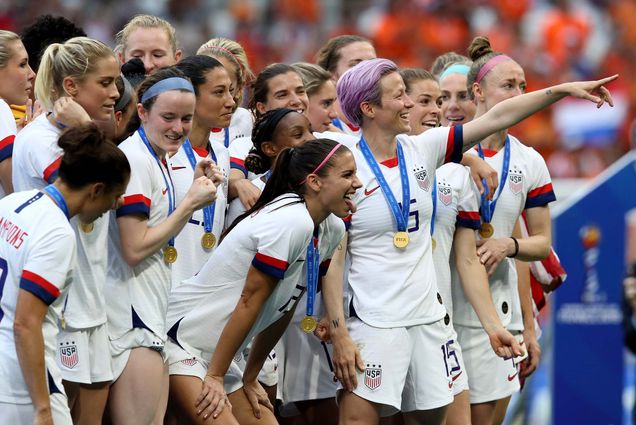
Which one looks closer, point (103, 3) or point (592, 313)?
point (592, 313)

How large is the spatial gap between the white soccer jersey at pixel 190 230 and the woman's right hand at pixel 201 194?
48 centimetres

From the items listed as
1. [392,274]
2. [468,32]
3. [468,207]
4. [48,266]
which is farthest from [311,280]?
[468,32]

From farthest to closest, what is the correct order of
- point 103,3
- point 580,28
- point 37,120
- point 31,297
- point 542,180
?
point 103,3
point 580,28
point 542,180
point 37,120
point 31,297

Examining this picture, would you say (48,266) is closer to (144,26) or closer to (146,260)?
(146,260)

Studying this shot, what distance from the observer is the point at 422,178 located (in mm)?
5367

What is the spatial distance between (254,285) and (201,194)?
1.28ft

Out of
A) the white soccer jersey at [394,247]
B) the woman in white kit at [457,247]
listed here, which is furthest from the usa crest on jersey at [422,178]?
the woman in white kit at [457,247]

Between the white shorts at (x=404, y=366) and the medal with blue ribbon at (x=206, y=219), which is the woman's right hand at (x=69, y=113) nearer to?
the medal with blue ribbon at (x=206, y=219)

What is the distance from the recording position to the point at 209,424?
4.71m

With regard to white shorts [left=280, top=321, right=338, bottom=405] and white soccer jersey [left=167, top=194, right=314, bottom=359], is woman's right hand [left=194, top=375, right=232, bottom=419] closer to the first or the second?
white soccer jersey [left=167, top=194, right=314, bottom=359]

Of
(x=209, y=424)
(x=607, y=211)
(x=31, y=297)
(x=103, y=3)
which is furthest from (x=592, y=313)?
(x=103, y=3)

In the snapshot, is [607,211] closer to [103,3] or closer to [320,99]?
[320,99]

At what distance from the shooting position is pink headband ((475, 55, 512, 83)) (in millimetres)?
6035

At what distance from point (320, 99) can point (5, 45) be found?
174cm
